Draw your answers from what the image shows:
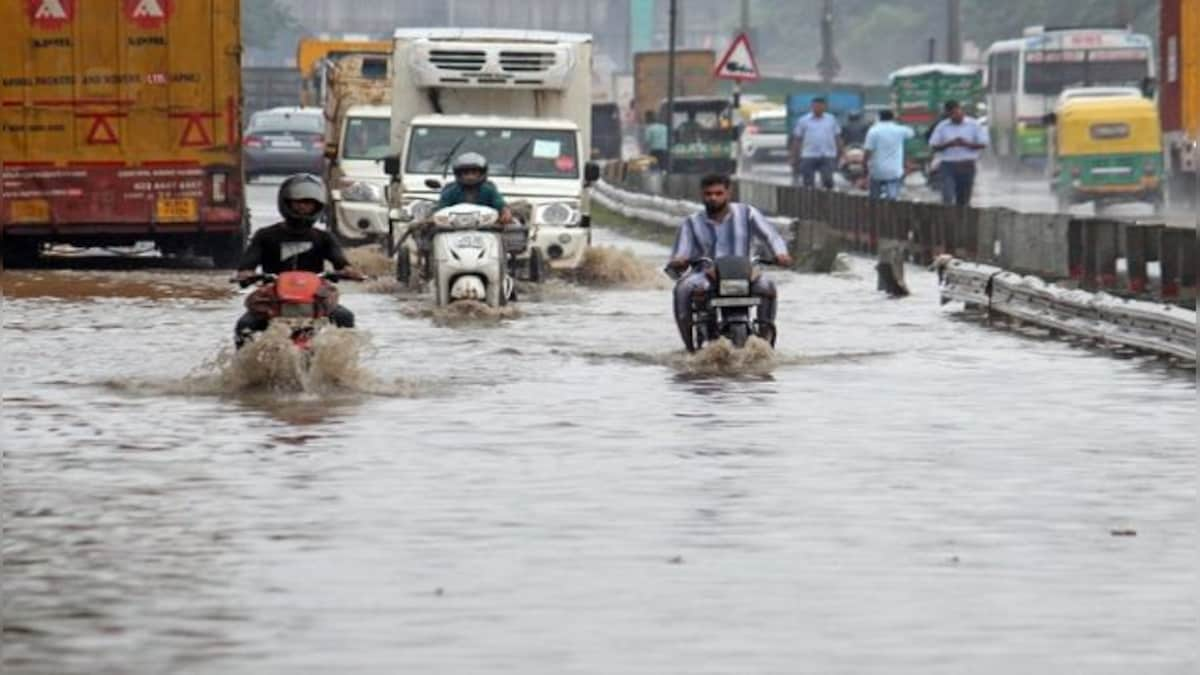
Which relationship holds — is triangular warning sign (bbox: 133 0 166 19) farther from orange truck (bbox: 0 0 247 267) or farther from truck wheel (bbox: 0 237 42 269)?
truck wheel (bbox: 0 237 42 269)

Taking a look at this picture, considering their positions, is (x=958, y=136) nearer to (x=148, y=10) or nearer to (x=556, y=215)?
(x=556, y=215)

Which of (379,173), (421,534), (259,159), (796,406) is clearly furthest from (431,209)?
(259,159)

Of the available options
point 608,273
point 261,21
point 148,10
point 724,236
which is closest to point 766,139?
point 261,21

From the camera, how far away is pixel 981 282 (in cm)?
2834

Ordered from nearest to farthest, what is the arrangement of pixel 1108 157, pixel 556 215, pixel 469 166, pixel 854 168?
pixel 469 166
pixel 556 215
pixel 1108 157
pixel 854 168

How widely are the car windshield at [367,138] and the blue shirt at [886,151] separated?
7818 mm

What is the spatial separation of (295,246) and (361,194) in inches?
674

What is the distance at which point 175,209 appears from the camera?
3431cm

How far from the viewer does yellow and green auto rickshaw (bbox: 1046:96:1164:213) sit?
55.9m

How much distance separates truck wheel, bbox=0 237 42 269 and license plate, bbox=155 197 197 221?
1522mm

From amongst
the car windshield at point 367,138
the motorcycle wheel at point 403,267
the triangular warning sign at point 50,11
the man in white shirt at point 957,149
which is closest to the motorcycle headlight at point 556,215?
the motorcycle wheel at point 403,267

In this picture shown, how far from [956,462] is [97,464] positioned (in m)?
3.74

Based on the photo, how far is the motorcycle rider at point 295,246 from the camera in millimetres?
19891

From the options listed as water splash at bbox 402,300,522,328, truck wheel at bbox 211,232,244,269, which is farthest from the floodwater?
truck wheel at bbox 211,232,244,269
